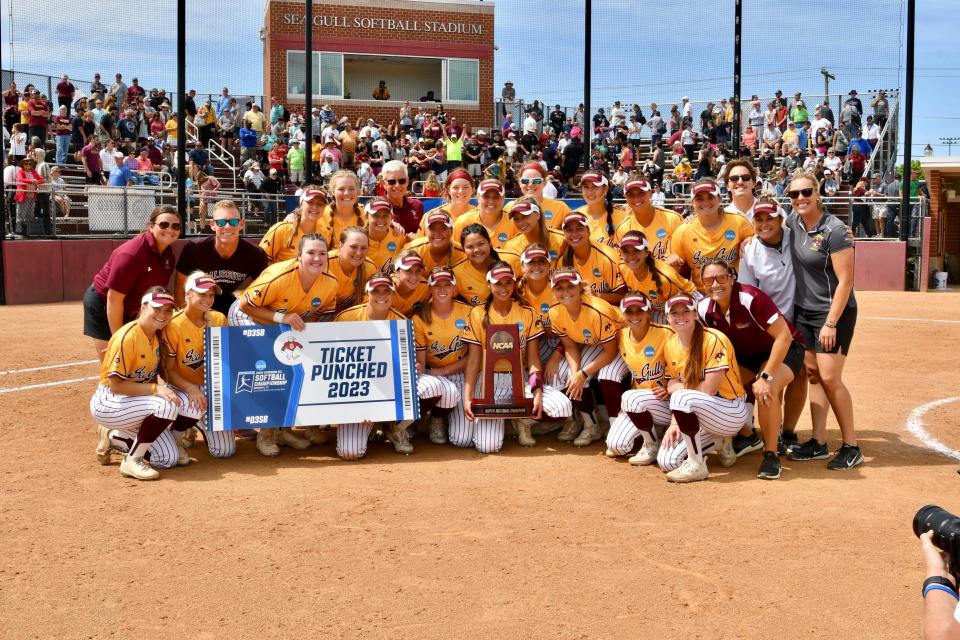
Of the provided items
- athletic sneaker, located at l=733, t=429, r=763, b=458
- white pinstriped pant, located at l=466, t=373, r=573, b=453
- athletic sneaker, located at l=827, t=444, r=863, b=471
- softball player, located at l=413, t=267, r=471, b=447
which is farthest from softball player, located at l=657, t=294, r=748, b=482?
softball player, located at l=413, t=267, r=471, b=447

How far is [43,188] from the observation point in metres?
16.8

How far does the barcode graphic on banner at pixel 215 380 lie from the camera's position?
6.89 metres

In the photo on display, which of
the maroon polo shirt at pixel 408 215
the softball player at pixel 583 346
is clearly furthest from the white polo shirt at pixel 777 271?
the maroon polo shirt at pixel 408 215

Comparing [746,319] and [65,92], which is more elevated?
[65,92]

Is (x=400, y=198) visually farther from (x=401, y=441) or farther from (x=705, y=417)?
(x=705, y=417)

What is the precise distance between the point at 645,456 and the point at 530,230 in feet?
6.67

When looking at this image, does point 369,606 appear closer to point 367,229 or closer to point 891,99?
point 367,229

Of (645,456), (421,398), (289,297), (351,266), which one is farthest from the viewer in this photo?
(351,266)

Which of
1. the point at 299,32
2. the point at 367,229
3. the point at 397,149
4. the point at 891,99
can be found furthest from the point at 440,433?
the point at 299,32

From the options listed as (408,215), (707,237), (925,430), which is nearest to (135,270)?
(408,215)

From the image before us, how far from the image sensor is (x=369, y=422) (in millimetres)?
7125

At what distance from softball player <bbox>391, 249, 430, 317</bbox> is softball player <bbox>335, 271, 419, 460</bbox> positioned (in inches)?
3.5

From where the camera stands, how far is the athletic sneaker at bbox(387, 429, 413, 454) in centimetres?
723

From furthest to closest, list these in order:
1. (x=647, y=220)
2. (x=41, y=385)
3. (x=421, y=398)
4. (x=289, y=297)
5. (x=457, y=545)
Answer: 1. (x=41, y=385)
2. (x=647, y=220)
3. (x=421, y=398)
4. (x=289, y=297)
5. (x=457, y=545)
